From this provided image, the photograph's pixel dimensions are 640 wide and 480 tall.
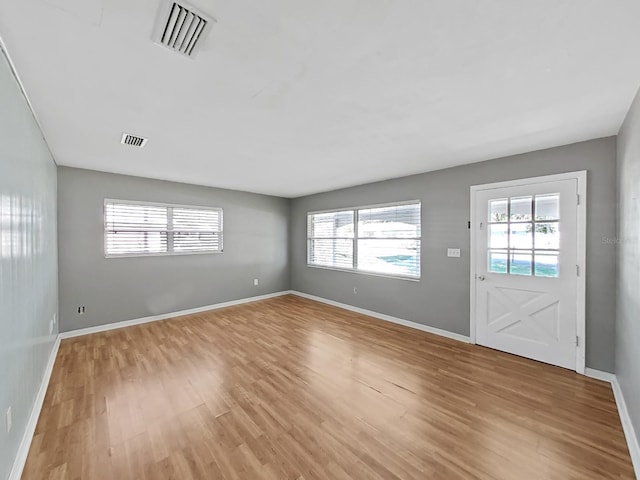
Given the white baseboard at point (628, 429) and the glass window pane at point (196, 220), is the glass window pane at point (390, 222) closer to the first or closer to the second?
the white baseboard at point (628, 429)

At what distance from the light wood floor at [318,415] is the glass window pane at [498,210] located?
1678 millimetres

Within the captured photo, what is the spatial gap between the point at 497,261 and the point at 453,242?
1.95 ft

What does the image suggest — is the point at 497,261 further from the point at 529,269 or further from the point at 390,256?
the point at 390,256

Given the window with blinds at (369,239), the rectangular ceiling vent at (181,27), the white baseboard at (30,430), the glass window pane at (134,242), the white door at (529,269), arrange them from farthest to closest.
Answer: the window with blinds at (369,239), the glass window pane at (134,242), the white door at (529,269), the white baseboard at (30,430), the rectangular ceiling vent at (181,27)

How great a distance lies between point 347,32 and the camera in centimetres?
129

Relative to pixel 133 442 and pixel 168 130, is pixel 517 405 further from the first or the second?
pixel 168 130

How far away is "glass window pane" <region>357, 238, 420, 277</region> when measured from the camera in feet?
14.1

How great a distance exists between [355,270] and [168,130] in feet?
12.4

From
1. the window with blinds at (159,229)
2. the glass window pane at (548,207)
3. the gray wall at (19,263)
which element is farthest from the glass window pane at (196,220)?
the glass window pane at (548,207)

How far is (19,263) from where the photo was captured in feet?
5.72

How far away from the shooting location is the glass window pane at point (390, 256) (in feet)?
14.1

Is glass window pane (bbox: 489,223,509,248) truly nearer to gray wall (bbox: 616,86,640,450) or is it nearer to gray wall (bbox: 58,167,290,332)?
gray wall (bbox: 616,86,640,450)

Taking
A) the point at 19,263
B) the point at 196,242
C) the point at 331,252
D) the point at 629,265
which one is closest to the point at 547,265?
the point at 629,265

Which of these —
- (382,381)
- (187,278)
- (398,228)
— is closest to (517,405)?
(382,381)
